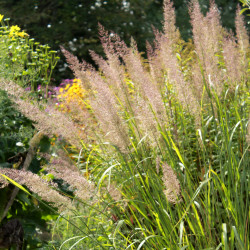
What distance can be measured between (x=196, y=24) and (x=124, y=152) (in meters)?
0.87

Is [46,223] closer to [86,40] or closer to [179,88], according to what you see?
[179,88]

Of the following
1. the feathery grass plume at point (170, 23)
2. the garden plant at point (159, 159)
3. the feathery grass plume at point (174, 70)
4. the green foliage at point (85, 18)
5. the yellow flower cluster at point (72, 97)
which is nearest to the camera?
the garden plant at point (159, 159)

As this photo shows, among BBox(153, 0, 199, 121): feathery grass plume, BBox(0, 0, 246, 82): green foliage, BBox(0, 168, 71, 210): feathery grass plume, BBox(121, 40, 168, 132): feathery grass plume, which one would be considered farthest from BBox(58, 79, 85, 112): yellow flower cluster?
BBox(0, 0, 246, 82): green foliage

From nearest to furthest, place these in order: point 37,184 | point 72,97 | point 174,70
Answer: point 37,184, point 174,70, point 72,97


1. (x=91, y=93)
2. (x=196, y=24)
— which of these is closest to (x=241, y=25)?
(x=196, y=24)

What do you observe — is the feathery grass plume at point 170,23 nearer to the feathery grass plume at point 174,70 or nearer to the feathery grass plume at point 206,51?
the feathery grass plume at point 174,70

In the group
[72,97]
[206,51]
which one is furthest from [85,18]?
[206,51]

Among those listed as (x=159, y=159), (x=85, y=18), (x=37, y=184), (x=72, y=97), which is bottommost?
(x=72, y=97)

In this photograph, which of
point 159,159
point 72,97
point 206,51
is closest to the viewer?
point 159,159

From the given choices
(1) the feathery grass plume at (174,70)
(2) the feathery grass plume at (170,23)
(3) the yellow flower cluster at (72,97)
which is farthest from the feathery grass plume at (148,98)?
(3) the yellow flower cluster at (72,97)

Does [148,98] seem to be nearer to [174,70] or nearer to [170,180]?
[174,70]

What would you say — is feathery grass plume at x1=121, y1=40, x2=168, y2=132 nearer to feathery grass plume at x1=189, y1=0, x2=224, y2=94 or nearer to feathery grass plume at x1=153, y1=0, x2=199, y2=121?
feathery grass plume at x1=153, y1=0, x2=199, y2=121

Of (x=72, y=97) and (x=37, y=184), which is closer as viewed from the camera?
(x=37, y=184)

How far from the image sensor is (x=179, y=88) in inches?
90.0
